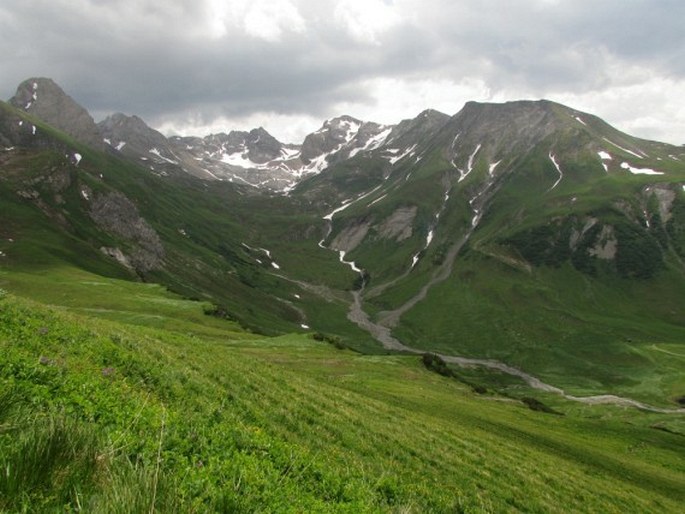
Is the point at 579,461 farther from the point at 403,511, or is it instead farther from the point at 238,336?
the point at 238,336

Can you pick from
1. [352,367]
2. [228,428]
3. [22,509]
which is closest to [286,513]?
[22,509]

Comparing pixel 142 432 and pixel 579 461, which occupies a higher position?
pixel 142 432

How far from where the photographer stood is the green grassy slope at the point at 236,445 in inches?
279

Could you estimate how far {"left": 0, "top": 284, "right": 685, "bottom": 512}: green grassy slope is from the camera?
7090 mm

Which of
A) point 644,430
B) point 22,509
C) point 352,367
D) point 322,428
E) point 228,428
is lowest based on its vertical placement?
point 644,430

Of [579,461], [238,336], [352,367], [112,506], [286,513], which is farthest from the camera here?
[238,336]

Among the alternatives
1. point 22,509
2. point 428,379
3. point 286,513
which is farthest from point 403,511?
point 428,379

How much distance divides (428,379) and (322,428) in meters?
44.8

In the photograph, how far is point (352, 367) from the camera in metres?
55.7

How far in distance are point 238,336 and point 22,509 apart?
6534 cm

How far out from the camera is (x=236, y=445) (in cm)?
1265

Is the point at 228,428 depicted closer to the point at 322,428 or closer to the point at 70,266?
the point at 322,428

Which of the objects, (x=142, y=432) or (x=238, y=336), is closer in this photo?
(x=142, y=432)

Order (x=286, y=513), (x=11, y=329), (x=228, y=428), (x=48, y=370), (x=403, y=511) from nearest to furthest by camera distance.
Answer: (x=286, y=513) → (x=403, y=511) → (x=48, y=370) → (x=228, y=428) → (x=11, y=329)
